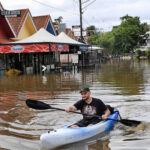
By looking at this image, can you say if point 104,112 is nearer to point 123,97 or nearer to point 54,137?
point 54,137

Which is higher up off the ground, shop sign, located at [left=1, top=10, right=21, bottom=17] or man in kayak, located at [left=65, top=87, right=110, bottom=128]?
shop sign, located at [left=1, top=10, right=21, bottom=17]

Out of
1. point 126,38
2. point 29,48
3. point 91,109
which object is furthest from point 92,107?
point 126,38

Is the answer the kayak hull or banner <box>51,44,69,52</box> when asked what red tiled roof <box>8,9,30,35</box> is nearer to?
banner <box>51,44,69,52</box>

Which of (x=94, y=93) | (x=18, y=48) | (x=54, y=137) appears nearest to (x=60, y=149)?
(x=54, y=137)

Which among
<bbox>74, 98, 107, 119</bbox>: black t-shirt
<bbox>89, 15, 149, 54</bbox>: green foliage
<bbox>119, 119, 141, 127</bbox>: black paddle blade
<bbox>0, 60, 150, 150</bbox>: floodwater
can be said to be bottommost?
<bbox>0, 60, 150, 150</bbox>: floodwater

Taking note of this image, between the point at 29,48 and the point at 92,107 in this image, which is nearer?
the point at 92,107

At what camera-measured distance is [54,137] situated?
23.1 ft

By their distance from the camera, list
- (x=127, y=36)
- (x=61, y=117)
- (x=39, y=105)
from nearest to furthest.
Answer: (x=39, y=105) → (x=61, y=117) → (x=127, y=36)

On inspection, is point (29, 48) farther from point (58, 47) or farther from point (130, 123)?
point (130, 123)

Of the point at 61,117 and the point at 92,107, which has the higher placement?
the point at 92,107

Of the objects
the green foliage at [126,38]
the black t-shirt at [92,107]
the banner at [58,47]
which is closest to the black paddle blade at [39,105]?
the black t-shirt at [92,107]

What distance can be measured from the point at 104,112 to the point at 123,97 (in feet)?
17.7

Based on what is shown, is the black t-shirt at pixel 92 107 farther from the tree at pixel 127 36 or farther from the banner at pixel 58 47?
the tree at pixel 127 36

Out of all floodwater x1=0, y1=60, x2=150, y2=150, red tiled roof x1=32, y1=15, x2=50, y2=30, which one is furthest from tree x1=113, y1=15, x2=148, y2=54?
floodwater x1=0, y1=60, x2=150, y2=150
